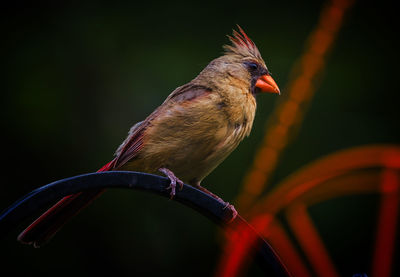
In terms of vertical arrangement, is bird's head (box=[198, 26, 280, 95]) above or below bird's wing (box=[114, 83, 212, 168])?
above

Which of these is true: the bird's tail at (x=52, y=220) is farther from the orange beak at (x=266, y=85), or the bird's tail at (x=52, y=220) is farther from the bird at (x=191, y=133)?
the orange beak at (x=266, y=85)

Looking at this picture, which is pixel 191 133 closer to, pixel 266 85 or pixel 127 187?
pixel 266 85

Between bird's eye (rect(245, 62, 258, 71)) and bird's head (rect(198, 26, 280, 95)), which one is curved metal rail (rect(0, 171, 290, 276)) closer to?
bird's head (rect(198, 26, 280, 95))

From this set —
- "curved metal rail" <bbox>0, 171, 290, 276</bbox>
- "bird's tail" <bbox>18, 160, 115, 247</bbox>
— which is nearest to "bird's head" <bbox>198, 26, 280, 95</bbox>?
"bird's tail" <bbox>18, 160, 115, 247</bbox>

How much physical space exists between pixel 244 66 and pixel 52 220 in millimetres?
1327

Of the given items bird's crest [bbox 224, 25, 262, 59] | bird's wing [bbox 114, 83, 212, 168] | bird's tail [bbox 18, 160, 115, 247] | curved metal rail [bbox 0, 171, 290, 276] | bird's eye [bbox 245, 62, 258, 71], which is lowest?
bird's tail [bbox 18, 160, 115, 247]

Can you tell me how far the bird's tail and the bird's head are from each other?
0.99m

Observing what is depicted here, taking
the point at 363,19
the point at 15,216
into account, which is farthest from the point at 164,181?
the point at 363,19

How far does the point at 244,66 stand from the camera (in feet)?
8.70

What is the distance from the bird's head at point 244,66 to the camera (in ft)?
8.48

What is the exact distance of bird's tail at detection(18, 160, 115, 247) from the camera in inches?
66.1

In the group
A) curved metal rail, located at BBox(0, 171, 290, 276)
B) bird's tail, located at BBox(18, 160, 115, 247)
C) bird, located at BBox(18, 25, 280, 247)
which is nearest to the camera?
curved metal rail, located at BBox(0, 171, 290, 276)

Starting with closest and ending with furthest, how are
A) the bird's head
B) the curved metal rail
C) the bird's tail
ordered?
the curved metal rail
the bird's tail
the bird's head

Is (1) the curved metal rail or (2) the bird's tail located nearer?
(1) the curved metal rail
